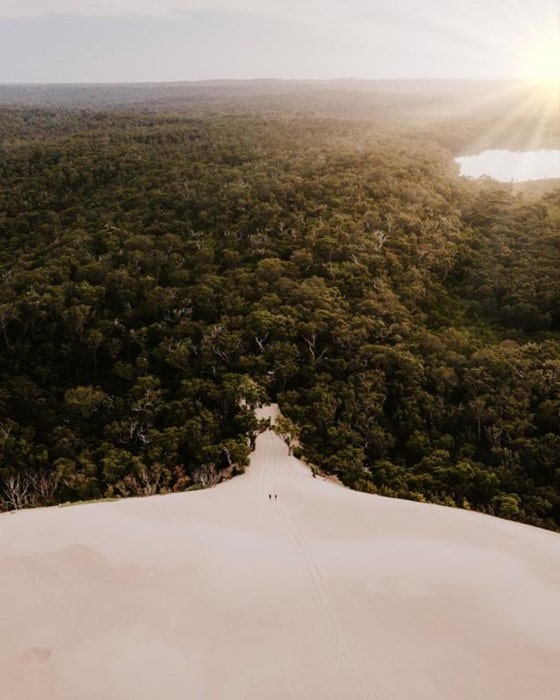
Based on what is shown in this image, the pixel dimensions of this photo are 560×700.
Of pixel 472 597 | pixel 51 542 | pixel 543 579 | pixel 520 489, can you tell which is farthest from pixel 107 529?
pixel 520 489

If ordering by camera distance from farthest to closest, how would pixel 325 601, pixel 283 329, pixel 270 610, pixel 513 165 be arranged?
pixel 513 165, pixel 283 329, pixel 325 601, pixel 270 610

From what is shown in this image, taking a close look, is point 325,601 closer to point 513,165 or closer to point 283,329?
point 283,329

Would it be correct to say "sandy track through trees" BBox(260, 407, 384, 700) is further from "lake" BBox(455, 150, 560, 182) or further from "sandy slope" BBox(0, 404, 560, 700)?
"lake" BBox(455, 150, 560, 182)

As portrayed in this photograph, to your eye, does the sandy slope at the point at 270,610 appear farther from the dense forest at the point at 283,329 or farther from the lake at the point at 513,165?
the lake at the point at 513,165

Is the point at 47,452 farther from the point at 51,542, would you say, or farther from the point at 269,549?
the point at 269,549

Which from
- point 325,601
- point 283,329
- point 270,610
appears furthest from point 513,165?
point 270,610

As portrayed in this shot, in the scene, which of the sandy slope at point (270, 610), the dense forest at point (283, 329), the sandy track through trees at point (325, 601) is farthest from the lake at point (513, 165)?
the sandy slope at point (270, 610)
